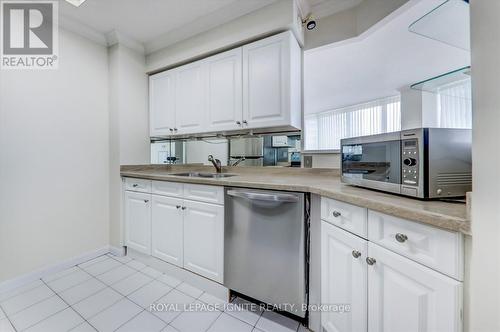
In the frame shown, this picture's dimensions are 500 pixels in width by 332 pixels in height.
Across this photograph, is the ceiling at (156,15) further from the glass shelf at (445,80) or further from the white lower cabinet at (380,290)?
the white lower cabinet at (380,290)

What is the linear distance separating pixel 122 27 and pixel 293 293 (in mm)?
2811

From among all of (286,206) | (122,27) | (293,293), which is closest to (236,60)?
(122,27)

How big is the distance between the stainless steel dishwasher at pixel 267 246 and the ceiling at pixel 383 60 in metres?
1.38

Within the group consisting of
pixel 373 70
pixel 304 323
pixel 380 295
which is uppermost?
pixel 373 70

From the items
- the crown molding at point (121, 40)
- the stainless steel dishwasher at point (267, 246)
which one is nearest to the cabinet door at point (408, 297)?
the stainless steel dishwasher at point (267, 246)

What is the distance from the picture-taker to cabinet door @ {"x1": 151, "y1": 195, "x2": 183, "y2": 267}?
5.84 feet

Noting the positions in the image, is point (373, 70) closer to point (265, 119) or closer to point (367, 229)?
point (265, 119)

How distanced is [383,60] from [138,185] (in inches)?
123

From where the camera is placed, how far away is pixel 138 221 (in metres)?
2.11

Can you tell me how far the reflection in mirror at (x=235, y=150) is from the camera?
2051 millimetres

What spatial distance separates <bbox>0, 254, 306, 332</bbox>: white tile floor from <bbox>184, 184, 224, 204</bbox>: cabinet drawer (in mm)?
737

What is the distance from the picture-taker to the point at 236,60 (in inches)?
76.4

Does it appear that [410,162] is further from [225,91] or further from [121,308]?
[121,308]

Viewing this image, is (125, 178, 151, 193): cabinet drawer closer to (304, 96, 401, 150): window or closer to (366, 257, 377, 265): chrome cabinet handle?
(366, 257, 377, 265): chrome cabinet handle
